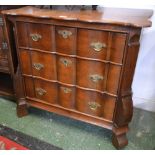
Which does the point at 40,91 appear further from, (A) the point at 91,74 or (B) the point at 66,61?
(A) the point at 91,74

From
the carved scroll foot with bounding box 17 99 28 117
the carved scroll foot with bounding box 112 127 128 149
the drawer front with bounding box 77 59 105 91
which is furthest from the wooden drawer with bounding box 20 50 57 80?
the carved scroll foot with bounding box 112 127 128 149

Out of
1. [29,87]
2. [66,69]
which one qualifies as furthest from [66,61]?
[29,87]

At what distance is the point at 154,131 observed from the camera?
5.21 feet

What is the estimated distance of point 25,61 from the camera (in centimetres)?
148

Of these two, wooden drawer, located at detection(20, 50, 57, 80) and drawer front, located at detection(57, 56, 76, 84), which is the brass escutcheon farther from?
wooden drawer, located at detection(20, 50, 57, 80)

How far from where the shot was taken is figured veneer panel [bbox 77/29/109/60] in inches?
44.5

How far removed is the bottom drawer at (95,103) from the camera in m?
1.32

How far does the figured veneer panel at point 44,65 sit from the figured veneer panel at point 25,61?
0.04m

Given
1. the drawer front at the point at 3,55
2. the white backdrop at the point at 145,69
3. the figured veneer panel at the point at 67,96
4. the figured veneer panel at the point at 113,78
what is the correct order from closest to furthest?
the figured veneer panel at the point at 113,78 < the figured veneer panel at the point at 67,96 < the white backdrop at the point at 145,69 < the drawer front at the point at 3,55

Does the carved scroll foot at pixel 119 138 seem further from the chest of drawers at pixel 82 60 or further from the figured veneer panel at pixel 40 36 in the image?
the figured veneer panel at pixel 40 36

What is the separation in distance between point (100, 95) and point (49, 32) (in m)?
0.55

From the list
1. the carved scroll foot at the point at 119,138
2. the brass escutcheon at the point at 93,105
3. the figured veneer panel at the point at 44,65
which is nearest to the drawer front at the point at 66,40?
the figured veneer panel at the point at 44,65

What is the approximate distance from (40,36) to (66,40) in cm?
21

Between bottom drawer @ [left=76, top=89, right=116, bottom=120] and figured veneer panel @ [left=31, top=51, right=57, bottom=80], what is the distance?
0.24 meters
